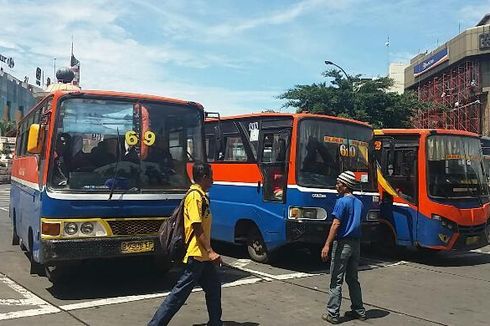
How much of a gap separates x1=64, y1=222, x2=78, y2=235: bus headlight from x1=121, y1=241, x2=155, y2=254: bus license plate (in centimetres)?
62

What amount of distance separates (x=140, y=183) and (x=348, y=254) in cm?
286

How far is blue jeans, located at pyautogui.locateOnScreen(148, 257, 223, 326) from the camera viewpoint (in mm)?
5492

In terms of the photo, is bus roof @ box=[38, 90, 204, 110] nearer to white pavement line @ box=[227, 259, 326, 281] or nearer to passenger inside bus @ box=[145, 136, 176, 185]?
passenger inside bus @ box=[145, 136, 176, 185]

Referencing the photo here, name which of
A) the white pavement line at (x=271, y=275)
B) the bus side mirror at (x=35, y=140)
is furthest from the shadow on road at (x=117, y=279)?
the bus side mirror at (x=35, y=140)

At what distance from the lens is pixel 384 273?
988 cm

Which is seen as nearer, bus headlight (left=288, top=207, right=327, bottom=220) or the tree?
bus headlight (left=288, top=207, right=327, bottom=220)

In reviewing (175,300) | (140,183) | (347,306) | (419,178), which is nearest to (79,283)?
(140,183)

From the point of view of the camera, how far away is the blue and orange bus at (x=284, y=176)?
9.50 meters

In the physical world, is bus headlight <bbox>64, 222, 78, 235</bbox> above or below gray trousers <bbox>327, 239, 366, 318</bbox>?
above

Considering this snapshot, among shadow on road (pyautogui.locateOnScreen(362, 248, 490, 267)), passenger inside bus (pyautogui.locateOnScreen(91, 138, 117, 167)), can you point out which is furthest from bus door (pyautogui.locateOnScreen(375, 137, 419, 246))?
passenger inside bus (pyautogui.locateOnScreen(91, 138, 117, 167))

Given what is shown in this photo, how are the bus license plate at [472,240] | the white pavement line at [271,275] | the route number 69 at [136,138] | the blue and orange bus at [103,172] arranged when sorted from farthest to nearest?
1. the bus license plate at [472,240]
2. the white pavement line at [271,275]
3. the route number 69 at [136,138]
4. the blue and orange bus at [103,172]

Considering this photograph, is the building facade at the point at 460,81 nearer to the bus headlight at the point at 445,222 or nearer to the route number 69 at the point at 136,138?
the bus headlight at the point at 445,222

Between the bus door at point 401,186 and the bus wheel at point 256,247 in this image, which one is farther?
the bus door at point 401,186

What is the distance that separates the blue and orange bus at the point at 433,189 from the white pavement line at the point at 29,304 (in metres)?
6.90
